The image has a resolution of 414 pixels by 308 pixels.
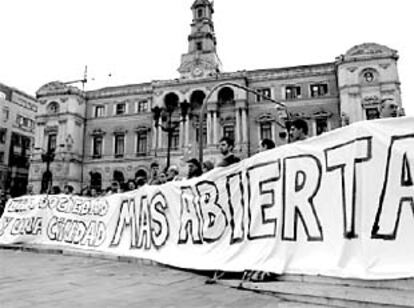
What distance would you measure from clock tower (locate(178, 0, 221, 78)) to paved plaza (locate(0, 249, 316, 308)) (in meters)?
43.8

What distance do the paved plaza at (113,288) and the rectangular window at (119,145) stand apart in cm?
4002

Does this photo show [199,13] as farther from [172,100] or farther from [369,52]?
[369,52]

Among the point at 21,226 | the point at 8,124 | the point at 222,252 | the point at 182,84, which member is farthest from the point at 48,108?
the point at 222,252

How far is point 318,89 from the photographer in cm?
3988

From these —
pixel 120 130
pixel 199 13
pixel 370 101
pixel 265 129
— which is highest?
pixel 199 13

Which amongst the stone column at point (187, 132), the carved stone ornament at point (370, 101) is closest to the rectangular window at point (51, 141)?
the stone column at point (187, 132)

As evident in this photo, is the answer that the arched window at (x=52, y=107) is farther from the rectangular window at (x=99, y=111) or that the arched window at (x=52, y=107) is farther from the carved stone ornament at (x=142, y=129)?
the carved stone ornament at (x=142, y=129)

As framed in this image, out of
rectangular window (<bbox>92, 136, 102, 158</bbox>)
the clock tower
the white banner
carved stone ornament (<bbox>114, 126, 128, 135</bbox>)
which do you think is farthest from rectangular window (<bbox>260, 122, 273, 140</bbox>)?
the white banner

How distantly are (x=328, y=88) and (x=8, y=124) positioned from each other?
142 feet

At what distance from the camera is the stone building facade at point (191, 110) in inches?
1428

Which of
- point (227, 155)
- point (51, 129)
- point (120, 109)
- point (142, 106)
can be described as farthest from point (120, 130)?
point (227, 155)

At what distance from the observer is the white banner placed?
354cm

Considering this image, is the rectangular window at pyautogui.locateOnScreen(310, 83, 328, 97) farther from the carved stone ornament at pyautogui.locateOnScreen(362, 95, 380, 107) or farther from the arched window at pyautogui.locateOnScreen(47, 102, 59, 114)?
the arched window at pyautogui.locateOnScreen(47, 102, 59, 114)

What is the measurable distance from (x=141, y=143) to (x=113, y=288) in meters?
41.7
